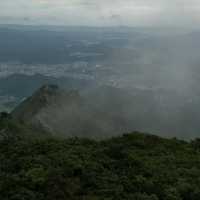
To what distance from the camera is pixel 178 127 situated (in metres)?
93.0

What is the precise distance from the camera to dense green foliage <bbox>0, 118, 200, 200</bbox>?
16172 millimetres

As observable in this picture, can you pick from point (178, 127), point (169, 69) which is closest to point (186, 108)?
point (178, 127)

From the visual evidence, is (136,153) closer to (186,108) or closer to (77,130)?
(77,130)

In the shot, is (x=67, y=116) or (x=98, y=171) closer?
(x=98, y=171)

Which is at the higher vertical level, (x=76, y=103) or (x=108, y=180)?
(x=108, y=180)

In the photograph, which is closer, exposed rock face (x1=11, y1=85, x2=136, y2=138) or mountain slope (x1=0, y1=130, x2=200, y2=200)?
mountain slope (x1=0, y1=130, x2=200, y2=200)

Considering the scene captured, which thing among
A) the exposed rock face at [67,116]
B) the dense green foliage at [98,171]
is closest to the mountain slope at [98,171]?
the dense green foliage at [98,171]

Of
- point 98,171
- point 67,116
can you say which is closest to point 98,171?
point 98,171

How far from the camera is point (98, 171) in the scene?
61.7ft

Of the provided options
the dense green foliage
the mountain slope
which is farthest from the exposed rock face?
the dense green foliage

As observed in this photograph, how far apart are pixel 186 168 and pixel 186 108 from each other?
95.7 metres

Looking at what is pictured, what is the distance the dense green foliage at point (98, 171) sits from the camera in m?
→ 16.2

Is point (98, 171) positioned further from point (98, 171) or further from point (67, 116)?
point (67, 116)

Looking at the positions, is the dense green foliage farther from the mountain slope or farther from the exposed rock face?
the exposed rock face
